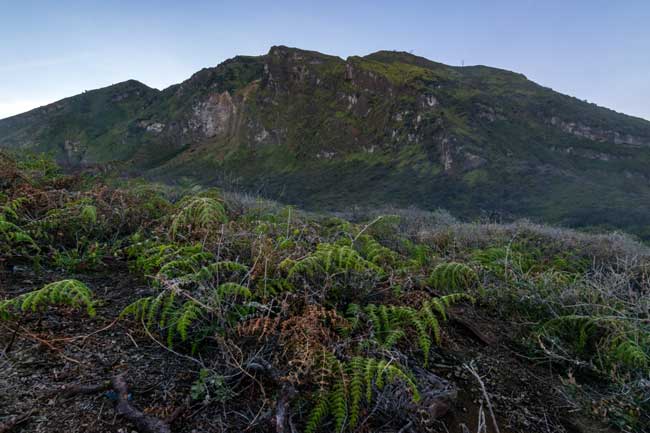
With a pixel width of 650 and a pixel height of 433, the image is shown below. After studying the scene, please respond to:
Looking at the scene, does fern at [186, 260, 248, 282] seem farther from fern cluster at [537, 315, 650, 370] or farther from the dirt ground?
fern cluster at [537, 315, 650, 370]

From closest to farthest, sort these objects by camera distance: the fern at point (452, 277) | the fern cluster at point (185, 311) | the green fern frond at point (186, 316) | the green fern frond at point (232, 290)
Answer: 1. the green fern frond at point (186, 316)
2. the fern cluster at point (185, 311)
3. the green fern frond at point (232, 290)
4. the fern at point (452, 277)

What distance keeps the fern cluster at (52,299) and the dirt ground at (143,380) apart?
7cm

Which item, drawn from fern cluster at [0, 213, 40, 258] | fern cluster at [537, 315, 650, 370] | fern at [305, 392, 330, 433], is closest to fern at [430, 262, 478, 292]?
fern cluster at [537, 315, 650, 370]

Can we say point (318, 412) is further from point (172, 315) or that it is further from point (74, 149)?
point (74, 149)

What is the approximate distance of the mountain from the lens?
33.5 metres

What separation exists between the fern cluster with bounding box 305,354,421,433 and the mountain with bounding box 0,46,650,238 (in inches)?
827

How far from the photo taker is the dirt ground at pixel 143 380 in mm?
1573

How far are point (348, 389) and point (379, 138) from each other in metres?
49.1

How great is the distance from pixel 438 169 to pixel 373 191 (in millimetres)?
7851


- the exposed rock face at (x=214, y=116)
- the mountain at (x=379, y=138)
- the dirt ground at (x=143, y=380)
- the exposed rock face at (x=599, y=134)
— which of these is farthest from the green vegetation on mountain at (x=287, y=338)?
the exposed rock face at (x=214, y=116)

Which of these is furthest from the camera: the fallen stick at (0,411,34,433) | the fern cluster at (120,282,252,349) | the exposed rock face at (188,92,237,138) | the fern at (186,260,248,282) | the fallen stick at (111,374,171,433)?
the exposed rock face at (188,92,237,138)

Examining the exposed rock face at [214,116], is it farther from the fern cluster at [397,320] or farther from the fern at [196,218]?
the fern cluster at [397,320]

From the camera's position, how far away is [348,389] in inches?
69.2

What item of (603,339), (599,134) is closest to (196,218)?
(603,339)
